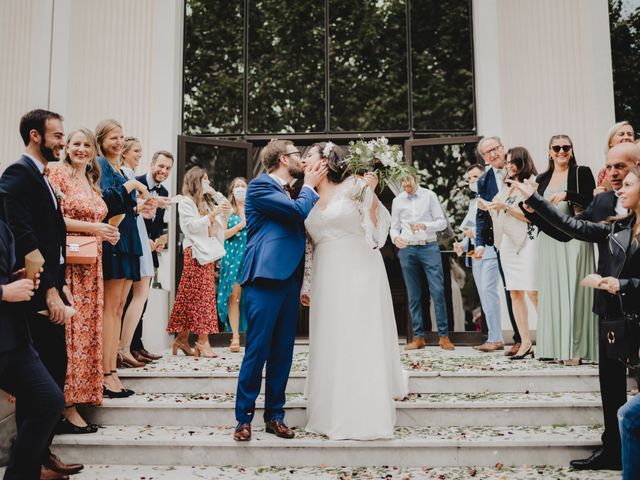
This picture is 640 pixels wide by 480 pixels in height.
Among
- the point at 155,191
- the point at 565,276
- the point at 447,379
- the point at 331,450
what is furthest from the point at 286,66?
the point at 331,450

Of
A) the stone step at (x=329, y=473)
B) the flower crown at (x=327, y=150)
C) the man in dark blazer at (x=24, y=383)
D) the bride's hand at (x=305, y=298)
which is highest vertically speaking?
the flower crown at (x=327, y=150)

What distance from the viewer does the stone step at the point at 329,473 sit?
399cm

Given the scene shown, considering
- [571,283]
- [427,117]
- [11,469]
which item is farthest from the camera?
[427,117]

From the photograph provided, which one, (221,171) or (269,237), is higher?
(221,171)

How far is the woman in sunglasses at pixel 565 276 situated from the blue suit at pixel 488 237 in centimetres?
74

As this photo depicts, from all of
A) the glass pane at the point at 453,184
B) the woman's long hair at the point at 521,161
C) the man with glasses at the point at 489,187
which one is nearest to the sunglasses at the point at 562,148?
the woman's long hair at the point at 521,161

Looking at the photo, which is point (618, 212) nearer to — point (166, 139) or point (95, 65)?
point (166, 139)

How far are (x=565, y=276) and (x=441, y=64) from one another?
4.67 meters

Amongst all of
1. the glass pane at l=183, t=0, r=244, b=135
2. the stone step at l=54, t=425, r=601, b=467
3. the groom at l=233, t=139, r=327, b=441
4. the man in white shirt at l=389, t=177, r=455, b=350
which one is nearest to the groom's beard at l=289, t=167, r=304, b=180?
the groom at l=233, t=139, r=327, b=441

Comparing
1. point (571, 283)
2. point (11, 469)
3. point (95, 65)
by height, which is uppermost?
point (95, 65)

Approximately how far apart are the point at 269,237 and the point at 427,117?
5743 millimetres

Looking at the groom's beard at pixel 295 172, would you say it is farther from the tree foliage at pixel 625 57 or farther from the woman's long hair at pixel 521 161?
the tree foliage at pixel 625 57

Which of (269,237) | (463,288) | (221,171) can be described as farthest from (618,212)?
(221,171)

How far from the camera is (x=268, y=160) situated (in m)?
4.60
